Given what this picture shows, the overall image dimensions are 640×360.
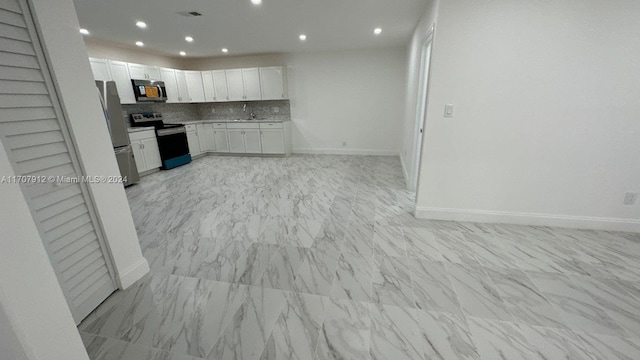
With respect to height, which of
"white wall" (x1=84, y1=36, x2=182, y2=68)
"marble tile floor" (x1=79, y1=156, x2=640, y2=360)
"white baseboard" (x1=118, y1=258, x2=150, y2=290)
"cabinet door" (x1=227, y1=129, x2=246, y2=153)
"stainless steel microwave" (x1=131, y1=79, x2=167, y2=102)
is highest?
"white wall" (x1=84, y1=36, x2=182, y2=68)

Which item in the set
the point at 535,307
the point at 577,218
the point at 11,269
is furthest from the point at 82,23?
the point at 577,218

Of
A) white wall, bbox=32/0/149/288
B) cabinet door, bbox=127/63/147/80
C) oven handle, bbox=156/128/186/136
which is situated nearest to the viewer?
white wall, bbox=32/0/149/288

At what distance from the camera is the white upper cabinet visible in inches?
226

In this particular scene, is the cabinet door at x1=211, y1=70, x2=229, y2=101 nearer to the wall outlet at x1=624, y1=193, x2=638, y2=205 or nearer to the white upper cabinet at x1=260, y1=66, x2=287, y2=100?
the white upper cabinet at x1=260, y1=66, x2=287, y2=100

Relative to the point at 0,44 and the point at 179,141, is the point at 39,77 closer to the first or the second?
the point at 0,44

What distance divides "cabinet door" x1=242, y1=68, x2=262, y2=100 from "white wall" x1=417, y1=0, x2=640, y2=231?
14.5 feet

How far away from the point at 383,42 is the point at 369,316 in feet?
16.1

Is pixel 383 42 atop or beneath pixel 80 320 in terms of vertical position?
atop

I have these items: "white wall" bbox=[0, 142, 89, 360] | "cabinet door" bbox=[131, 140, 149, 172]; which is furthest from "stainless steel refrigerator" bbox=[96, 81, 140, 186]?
"white wall" bbox=[0, 142, 89, 360]

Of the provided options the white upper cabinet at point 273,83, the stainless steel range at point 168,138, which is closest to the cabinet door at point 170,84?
the stainless steel range at point 168,138

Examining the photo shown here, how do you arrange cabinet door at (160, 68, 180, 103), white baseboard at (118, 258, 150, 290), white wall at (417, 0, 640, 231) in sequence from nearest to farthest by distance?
white baseboard at (118, 258, 150, 290) < white wall at (417, 0, 640, 231) < cabinet door at (160, 68, 180, 103)

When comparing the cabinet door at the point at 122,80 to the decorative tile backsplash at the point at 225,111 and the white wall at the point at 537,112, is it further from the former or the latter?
the white wall at the point at 537,112

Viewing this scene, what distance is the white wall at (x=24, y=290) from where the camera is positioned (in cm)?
55

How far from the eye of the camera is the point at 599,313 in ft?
5.27
